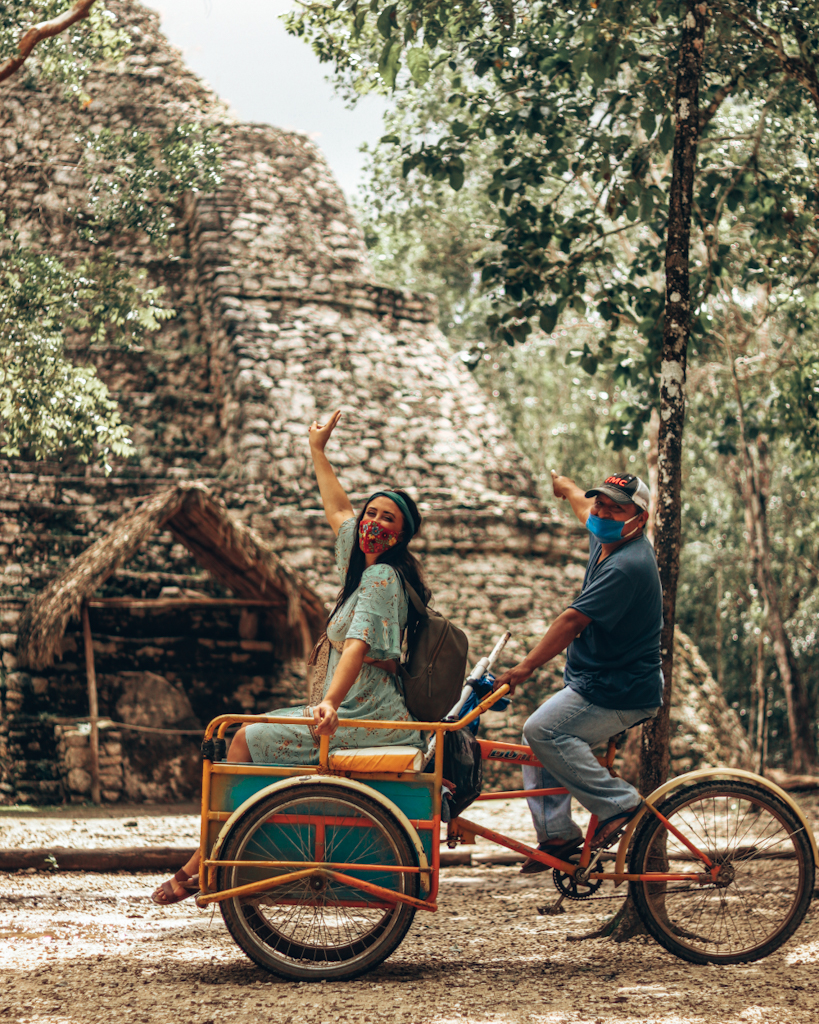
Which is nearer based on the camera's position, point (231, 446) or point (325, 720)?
point (325, 720)

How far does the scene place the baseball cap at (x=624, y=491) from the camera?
3881 mm

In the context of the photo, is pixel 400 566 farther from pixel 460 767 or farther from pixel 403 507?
pixel 460 767

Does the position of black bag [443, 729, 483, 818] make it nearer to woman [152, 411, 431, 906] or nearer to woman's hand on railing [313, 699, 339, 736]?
woman [152, 411, 431, 906]

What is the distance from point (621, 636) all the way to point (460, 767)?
0.78 meters

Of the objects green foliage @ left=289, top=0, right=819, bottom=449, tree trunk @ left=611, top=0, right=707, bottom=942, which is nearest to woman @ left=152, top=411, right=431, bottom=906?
tree trunk @ left=611, top=0, right=707, bottom=942

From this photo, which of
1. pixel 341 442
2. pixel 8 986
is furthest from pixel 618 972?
pixel 341 442

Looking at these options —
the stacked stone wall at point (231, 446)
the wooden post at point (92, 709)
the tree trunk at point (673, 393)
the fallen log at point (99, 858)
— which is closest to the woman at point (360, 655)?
the tree trunk at point (673, 393)

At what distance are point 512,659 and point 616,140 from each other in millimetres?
5861

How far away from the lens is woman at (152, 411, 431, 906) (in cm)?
368

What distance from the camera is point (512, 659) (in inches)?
438

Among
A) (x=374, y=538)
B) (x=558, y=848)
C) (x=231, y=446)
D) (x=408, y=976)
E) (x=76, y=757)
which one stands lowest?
(x=76, y=757)

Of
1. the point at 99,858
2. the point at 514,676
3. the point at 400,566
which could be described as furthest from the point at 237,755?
the point at 99,858

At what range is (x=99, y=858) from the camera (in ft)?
19.8

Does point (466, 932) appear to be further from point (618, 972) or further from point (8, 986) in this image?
point (8, 986)
